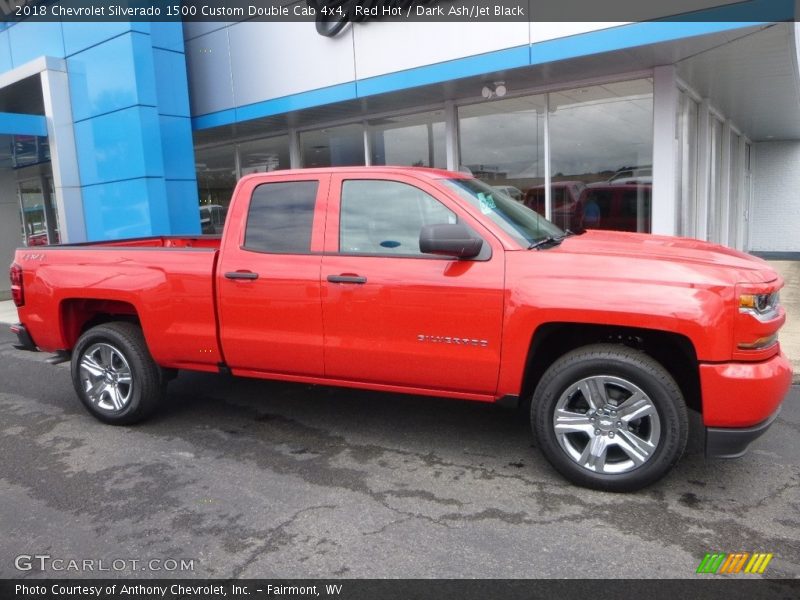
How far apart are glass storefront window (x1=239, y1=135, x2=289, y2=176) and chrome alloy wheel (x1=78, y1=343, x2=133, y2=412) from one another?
928cm

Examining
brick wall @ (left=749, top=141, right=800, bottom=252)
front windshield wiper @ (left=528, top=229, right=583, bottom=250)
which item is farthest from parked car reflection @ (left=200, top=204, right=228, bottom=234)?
brick wall @ (left=749, top=141, right=800, bottom=252)

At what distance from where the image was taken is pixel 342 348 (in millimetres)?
4172

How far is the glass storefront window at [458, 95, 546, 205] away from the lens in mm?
9836

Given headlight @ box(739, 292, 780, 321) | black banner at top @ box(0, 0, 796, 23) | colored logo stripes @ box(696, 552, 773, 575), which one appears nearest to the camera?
colored logo stripes @ box(696, 552, 773, 575)

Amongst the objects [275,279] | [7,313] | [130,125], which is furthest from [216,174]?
[275,279]

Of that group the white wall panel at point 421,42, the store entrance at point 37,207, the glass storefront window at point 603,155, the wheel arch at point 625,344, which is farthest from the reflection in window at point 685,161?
the store entrance at point 37,207

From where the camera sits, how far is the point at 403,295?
393 centimetres

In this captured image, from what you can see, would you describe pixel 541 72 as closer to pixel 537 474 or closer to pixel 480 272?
pixel 480 272

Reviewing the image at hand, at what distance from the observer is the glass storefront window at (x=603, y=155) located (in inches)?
353

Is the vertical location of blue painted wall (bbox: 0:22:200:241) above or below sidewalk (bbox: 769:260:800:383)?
above

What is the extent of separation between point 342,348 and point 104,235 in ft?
30.6

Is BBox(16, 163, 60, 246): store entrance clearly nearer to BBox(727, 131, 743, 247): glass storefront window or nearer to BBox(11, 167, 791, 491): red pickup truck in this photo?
BBox(11, 167, 791, 491): red pickup truck

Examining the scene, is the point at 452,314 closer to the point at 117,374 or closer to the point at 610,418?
the point at 610,418

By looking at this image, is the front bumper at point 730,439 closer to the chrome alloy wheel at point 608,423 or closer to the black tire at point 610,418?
the black tire at point 610,418
